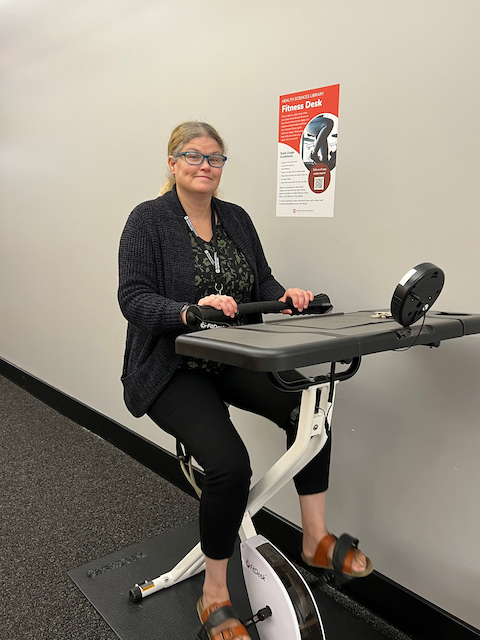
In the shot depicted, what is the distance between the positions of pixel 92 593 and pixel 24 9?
3364 mm

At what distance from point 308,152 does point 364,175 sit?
0.85ft

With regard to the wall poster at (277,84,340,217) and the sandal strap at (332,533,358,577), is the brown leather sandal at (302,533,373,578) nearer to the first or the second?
the sandal strap at (332,533,358,577)

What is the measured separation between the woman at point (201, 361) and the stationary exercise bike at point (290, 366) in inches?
2.7

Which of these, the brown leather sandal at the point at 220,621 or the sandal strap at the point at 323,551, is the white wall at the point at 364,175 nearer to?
the sandal strap at the point at 323,551

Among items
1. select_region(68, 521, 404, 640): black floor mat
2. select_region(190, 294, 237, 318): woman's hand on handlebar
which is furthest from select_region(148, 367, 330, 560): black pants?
select_region(68, 521, 404, 640): black floor mat

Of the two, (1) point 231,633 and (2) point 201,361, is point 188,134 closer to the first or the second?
(2) point 201,361

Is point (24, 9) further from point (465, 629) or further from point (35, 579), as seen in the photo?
point (465, 629)

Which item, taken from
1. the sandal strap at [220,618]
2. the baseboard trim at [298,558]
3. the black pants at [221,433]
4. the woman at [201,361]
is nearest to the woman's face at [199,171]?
the woman at [201,361]

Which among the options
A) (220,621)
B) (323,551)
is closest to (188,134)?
(323,551)

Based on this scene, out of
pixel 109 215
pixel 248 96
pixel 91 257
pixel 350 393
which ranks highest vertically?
pixel 248 96

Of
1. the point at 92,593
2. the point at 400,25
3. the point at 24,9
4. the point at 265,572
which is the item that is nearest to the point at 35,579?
the point at 92,593

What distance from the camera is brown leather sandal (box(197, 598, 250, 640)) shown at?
143cm

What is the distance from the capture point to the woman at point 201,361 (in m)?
1.46

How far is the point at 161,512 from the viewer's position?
250 centimetres
